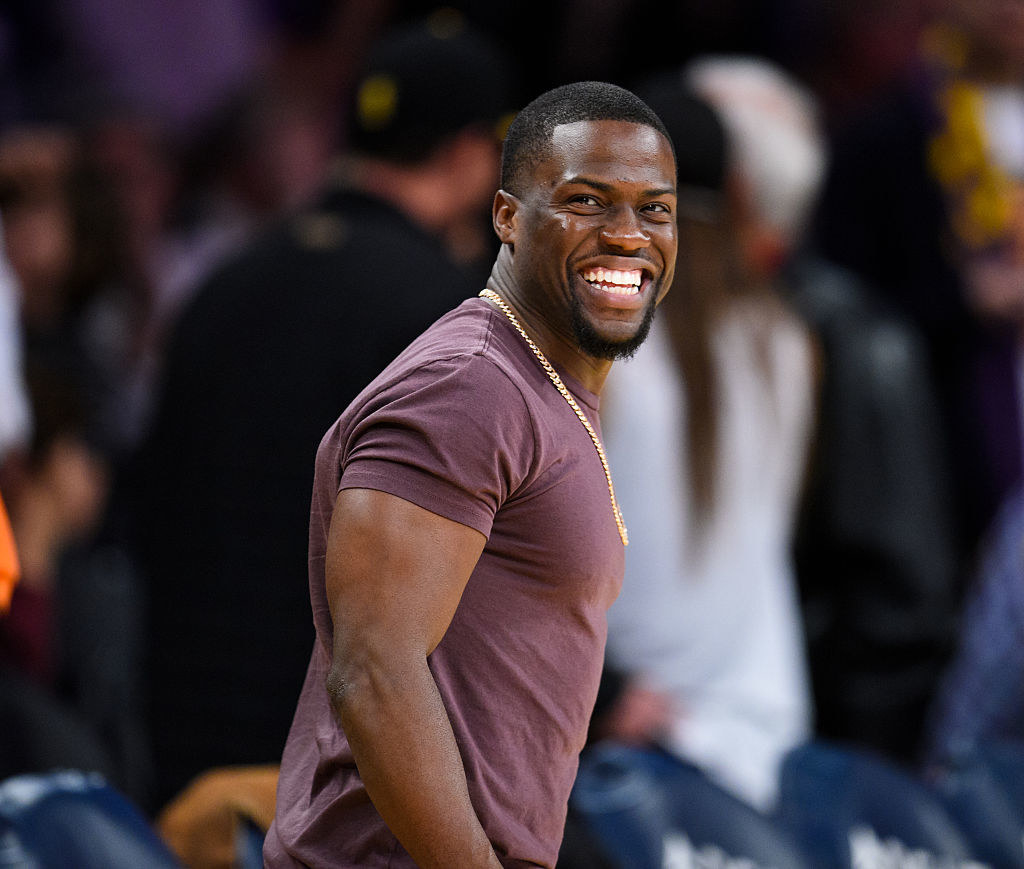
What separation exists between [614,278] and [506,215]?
11 cm

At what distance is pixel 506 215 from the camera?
4.62ft

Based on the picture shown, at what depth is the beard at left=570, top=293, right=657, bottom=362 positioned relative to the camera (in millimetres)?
1383

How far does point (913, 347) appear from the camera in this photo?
3.96 m

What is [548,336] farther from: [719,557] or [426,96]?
[719,557]

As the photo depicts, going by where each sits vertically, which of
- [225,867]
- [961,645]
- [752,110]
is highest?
[752,110]

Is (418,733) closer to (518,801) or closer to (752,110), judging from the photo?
(518,801)

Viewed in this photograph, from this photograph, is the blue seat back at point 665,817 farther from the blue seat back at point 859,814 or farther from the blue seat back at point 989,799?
the blue seat back at point 989,799

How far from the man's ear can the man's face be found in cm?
1

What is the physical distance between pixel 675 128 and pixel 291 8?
3.35m

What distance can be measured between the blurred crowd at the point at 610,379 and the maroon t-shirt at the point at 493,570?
1.77 ft

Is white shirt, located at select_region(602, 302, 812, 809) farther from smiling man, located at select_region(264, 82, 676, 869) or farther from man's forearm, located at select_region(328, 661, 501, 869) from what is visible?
man's forearm, located at select_region(328, 661, 501, 869)

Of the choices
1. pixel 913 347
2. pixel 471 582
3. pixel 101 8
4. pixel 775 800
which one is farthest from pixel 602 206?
pixel 101 8

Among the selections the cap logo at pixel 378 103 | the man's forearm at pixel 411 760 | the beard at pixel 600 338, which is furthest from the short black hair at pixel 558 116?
the cap logo at pixel 378 103

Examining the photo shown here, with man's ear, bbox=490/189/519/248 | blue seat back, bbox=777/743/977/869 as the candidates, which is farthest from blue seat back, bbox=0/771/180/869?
blue seat back, bbox=777/743/977/869
